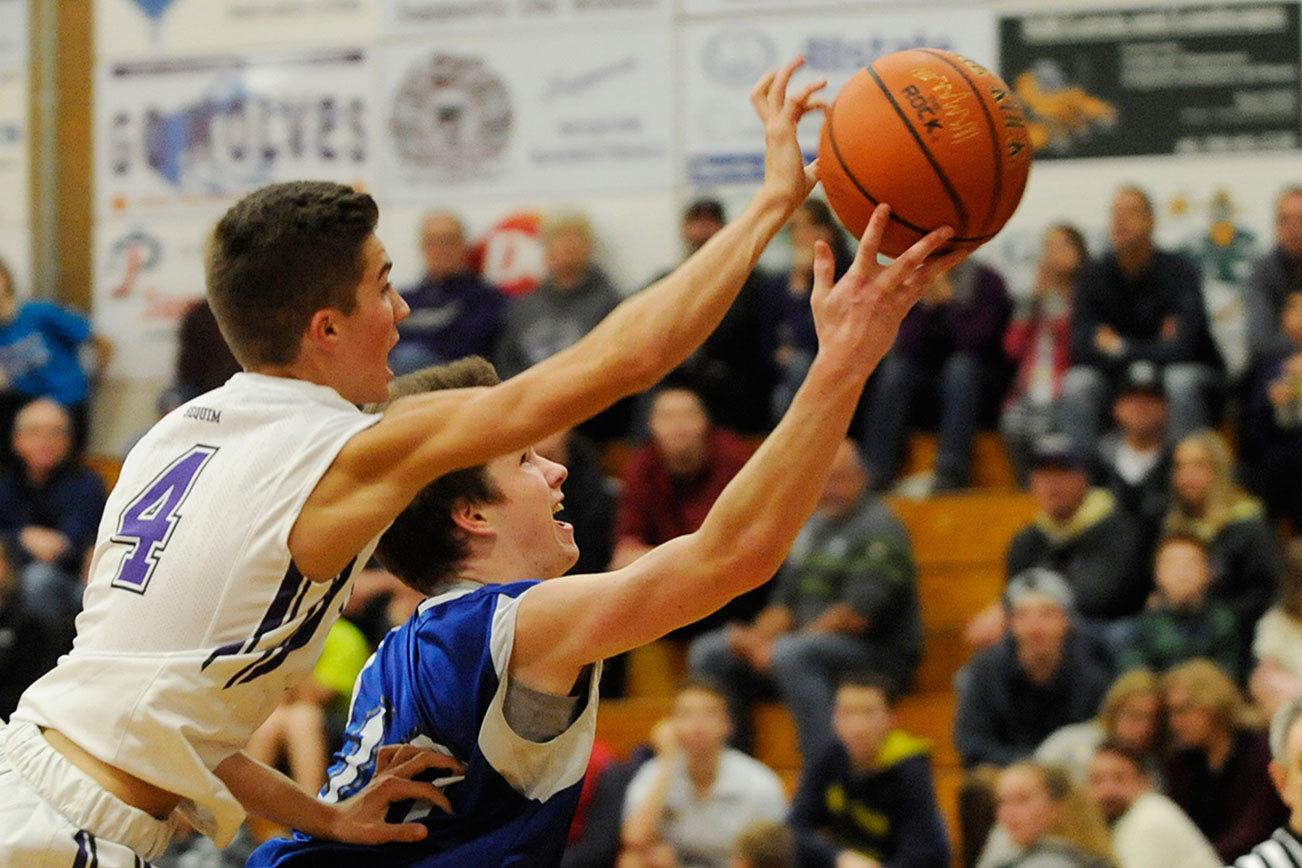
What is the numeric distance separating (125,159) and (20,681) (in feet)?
16.5

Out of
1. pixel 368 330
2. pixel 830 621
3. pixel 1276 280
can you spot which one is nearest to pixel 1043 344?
pixel 1276 280

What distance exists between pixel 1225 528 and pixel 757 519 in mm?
5930

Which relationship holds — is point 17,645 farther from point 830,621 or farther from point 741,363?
point 741,363

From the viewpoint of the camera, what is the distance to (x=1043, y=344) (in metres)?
10.4

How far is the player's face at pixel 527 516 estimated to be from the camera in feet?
11.8

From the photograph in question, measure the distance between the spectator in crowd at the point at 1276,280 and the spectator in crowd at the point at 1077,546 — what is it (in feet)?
4.86

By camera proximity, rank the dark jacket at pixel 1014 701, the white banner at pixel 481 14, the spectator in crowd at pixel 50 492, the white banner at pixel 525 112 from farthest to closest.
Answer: the white banner at pixel 481 14
the white banner at pixel 525 112
the spectator in crowd at pixel 50 492
the dark jacket at pixel 1014 701

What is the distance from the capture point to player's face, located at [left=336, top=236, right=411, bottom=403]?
3205 mm

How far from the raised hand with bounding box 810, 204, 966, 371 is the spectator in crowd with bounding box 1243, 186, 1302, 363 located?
7.02 meters

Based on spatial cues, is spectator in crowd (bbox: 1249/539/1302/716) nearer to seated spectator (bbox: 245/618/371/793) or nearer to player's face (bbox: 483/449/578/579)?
seated spectator (bbox: 245/618/371/793)

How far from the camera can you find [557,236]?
11031 millimetres

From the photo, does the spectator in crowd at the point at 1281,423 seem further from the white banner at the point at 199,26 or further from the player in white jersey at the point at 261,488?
the player in white jersey at the point at 261,488

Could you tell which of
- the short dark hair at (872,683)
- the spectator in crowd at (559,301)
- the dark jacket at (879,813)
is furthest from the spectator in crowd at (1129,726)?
the spectator in crowd at (559,301)

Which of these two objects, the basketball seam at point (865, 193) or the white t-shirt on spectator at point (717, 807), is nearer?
the basketball seam at point (865, 193)
